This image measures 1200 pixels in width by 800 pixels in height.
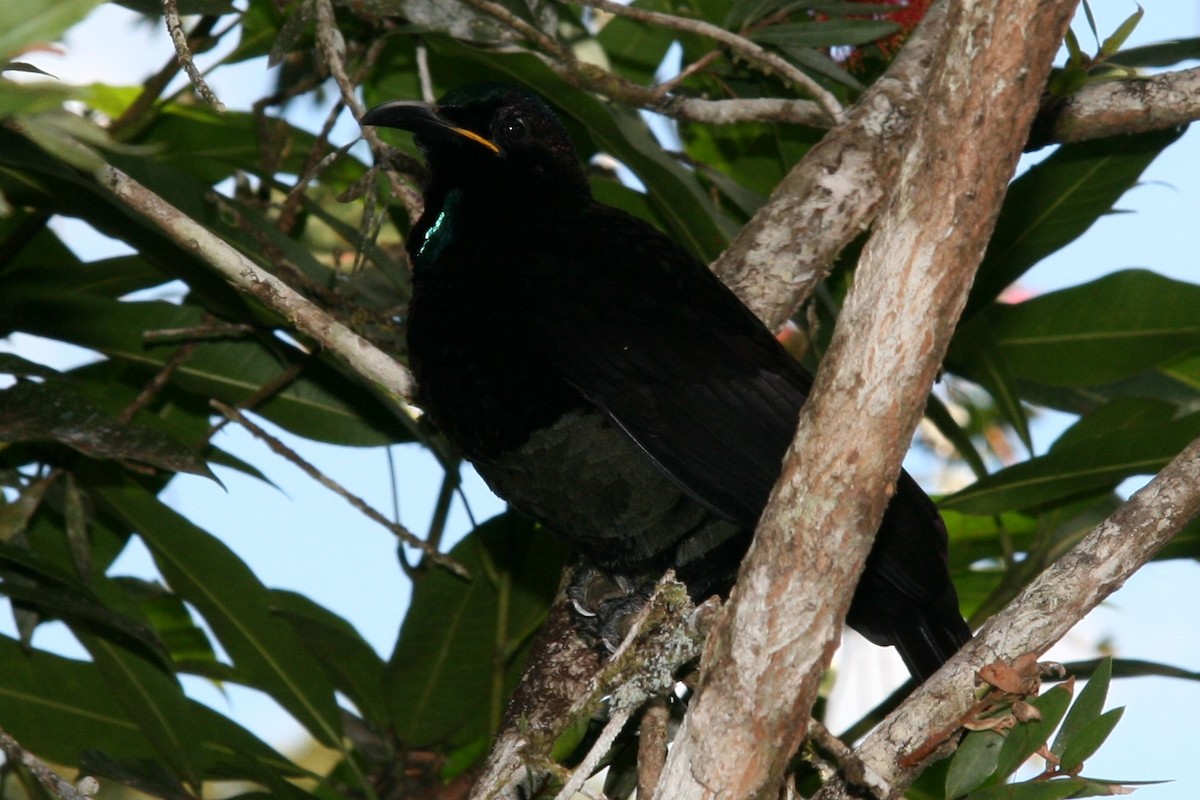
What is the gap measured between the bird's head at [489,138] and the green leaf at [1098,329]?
118 cm

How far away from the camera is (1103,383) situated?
136 inches

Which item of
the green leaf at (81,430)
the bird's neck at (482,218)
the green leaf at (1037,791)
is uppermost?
the bird's neck at (482,218)

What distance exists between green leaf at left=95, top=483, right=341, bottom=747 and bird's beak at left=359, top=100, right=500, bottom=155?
3.57 feet

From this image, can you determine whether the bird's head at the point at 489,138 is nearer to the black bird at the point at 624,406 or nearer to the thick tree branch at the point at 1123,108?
the black bird at the point at 624,406

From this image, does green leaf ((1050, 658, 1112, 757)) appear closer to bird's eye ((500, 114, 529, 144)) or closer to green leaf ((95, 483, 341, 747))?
bird's eye ((500, 114, 529, 144))

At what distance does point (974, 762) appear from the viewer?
1875 millimetres

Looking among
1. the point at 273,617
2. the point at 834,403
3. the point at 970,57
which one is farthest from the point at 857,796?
the point at 273,617

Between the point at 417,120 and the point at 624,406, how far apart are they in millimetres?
788

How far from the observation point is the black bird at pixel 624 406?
2.28 m

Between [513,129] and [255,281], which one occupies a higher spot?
[513,129]

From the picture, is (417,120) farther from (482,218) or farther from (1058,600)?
(1058,600)

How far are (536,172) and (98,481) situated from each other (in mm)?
1293

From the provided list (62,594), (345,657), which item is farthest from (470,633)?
(62,594)

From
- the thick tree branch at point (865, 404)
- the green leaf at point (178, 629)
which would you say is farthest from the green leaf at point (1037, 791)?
the green leaf at point (178, 629)
